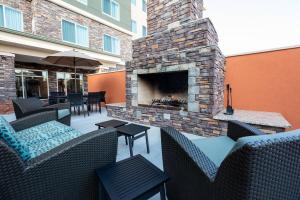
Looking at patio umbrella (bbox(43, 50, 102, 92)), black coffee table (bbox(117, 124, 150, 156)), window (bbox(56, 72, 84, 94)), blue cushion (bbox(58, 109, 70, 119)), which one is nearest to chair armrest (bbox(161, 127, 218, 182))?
black coffee table (bbox(117, 124, 150, 156))

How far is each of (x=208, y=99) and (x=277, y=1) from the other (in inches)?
165

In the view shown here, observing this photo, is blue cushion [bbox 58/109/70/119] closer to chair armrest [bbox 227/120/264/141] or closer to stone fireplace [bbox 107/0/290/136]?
stone fireplace [bbox 107/0/290/136]

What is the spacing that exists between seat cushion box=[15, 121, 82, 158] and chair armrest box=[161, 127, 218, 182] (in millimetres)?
1263

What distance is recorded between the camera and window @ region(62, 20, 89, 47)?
25.0 feet

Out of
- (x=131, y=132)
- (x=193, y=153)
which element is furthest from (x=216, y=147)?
(x=131, y=132)

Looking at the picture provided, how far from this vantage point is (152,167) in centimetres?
117

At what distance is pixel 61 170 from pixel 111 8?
1164 cm

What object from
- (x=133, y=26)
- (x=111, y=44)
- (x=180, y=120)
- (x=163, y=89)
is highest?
(x=133, y=26)

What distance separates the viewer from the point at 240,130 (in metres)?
1.58

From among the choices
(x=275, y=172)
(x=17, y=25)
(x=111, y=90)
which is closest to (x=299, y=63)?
(x=275, y=172)

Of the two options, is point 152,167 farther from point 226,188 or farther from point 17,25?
point 17,25

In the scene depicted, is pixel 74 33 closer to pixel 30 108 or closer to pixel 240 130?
pixel 30 108

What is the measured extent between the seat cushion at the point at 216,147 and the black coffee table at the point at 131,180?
0.59 meters

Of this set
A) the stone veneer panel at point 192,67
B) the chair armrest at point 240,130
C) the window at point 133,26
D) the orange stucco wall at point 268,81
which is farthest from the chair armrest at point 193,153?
the window at point 133,26
